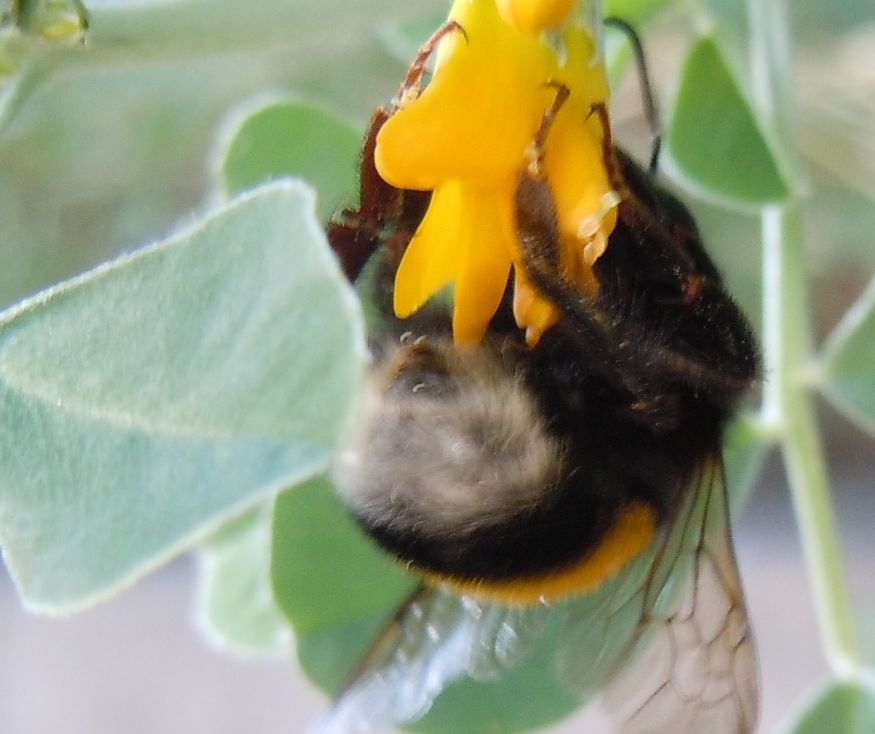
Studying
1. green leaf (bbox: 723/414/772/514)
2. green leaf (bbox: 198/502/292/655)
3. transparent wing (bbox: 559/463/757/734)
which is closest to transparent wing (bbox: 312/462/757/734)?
transparent wing (bbox: 559/463/757/734)

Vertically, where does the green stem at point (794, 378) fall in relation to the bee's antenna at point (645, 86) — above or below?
below

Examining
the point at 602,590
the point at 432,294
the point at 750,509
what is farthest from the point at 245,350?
the point at 750,509

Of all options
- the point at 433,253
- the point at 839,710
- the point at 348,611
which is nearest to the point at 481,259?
the point at 433,253

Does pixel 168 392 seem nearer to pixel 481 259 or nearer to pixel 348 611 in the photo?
pixel 481 259

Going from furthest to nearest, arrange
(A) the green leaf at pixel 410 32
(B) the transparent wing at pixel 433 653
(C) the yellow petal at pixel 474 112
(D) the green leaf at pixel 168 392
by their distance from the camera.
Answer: (A) the green leaf at pixel 410 32
(B) the transparent wing at pixel 433 653
(C) the yellow petal at pixel 474 112
(D) the green leaf at pixel 168 392

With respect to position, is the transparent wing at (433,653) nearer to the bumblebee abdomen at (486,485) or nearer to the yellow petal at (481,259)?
the bumblebee abdomen at (486,485)

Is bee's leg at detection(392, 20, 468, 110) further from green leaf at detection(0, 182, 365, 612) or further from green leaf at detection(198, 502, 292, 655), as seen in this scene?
green leaf at detection(198, 502, 292, 655)

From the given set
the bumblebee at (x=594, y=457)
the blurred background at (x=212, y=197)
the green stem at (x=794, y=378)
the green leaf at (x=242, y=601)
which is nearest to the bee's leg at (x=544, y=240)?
the bumblebee at (x=594, y=457)
